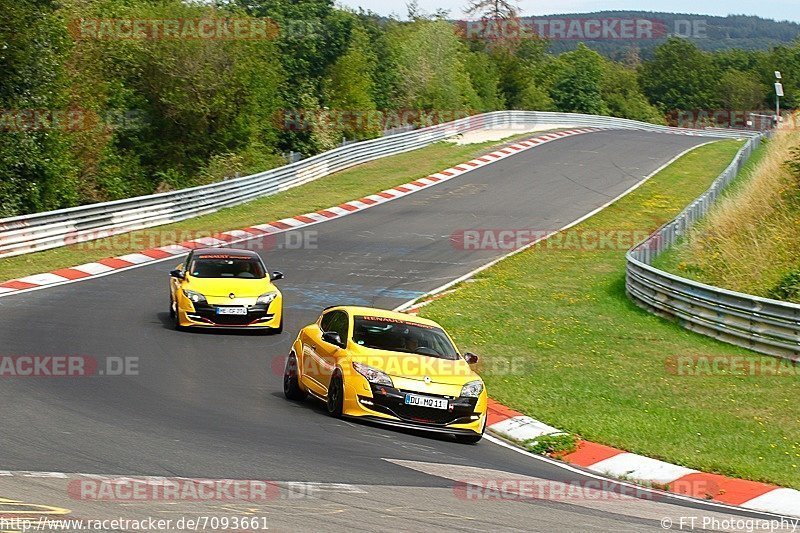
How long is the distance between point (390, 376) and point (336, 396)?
30.3 inches

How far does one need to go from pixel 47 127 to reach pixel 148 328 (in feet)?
56.0

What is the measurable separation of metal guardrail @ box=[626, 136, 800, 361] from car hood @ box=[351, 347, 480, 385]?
21.7 ft

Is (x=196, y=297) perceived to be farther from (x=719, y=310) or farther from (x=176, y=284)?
(x=719, y=310)

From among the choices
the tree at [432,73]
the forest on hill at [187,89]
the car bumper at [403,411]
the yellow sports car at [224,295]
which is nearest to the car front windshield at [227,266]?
the yellow sports car at [224,295]

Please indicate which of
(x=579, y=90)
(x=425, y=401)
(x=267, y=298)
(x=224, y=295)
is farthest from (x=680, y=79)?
(x=425, y=401)

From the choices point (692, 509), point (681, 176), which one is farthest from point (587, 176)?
point (692, 509)

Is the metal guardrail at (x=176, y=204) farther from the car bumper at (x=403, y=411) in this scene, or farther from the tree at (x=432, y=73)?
the tree at (x=432, y=73)

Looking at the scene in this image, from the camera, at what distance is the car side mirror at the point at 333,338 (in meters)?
14.3

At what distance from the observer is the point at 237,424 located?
13.0 metres

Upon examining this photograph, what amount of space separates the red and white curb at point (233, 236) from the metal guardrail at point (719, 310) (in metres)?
11.7

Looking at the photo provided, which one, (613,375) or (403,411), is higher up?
(403,411)

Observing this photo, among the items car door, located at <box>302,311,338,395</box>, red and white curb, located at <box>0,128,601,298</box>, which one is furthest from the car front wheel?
red and white curb, located at <box>0,128,601,298</box>

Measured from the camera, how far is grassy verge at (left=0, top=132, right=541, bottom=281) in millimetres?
27531

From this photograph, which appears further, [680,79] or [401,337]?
[680,79]
